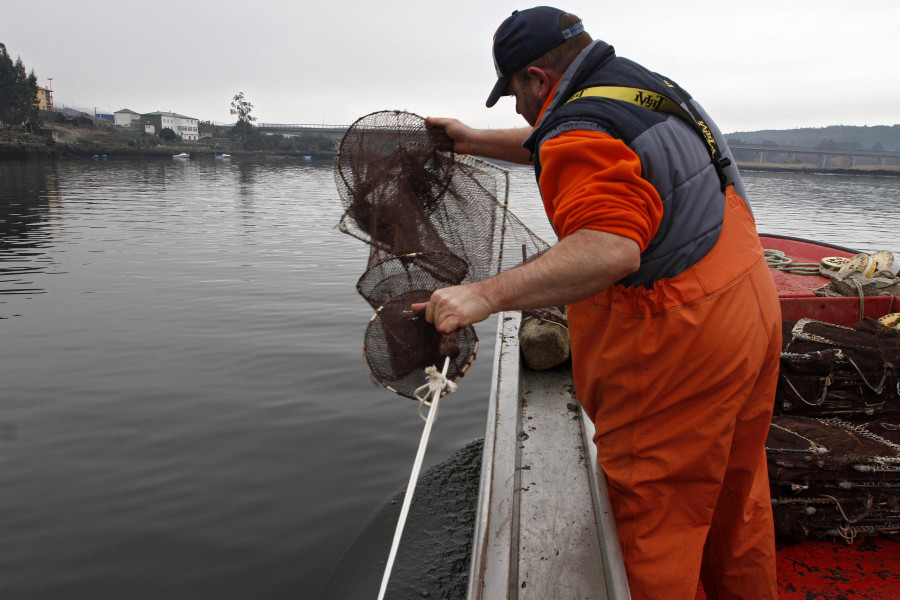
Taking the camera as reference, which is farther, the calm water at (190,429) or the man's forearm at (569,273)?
the calm water at (190,429)

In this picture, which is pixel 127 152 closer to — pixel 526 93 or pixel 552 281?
pixel 526 93

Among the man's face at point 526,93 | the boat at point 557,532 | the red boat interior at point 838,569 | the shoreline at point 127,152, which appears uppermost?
the shoreline at point 127,152

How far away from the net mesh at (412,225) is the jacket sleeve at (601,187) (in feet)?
2.79

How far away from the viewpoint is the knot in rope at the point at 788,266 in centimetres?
742

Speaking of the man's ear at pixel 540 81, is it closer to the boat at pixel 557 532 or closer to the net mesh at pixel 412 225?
the net mesh at pixel 412 225

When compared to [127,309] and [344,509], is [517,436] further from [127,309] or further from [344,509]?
[127,309]

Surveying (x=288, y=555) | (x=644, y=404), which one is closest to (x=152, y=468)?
(x=288, y=555)

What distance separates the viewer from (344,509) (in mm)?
5211

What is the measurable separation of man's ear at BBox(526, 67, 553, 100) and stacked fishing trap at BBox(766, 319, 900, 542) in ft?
8.01

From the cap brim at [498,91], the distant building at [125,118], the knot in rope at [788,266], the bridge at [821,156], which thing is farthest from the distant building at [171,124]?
the cap brim at [498,91]

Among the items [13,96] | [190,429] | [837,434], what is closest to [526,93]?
[837,434]

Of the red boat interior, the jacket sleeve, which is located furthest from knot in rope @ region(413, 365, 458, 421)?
the red boat interior

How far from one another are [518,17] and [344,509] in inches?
169

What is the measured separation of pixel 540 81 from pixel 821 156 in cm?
15600
